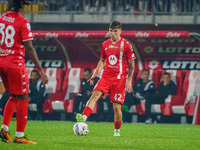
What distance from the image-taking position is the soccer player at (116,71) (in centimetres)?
1029

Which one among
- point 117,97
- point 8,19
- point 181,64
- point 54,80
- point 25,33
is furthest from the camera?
point 54,80

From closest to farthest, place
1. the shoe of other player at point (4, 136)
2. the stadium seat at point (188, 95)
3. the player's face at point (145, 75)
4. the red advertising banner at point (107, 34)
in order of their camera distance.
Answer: the shoe of other player at point (4, 136) → the red advertising banner at point (107, 34) → the stadium seat at point (188, 95) → the player's face at point (145, 75)

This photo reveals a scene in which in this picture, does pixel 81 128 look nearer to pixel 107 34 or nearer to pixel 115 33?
pixel 115 33

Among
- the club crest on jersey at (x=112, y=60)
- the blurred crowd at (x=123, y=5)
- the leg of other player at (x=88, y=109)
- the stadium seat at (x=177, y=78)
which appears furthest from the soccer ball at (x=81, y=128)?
the blurred crowd at (x=123, y=5)

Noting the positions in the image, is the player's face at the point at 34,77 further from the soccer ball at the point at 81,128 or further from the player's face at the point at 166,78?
the soccer ball at the point at 81,128

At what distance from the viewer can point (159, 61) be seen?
1809 cm

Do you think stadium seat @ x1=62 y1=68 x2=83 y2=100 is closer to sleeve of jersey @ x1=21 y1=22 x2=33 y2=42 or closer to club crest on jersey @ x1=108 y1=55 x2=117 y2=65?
club crest on jersey @ x1=108 y1=55 x2=117 y2=65

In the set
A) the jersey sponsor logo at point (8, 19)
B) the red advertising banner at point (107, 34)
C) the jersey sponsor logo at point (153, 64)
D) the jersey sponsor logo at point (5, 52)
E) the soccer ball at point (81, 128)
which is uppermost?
the jersey sponsor logo at point (8, 19)

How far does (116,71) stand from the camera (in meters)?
10.5

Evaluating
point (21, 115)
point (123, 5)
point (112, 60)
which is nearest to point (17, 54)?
point (21, 115)

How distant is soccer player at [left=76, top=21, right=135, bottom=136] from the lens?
10.3 m

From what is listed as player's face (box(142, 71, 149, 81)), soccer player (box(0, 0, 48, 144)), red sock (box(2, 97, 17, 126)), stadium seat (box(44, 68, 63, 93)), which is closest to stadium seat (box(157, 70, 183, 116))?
player's face (box(142, 71, 149, 81))

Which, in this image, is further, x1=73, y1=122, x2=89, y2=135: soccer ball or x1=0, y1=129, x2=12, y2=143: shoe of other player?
x1=73, y1=122, x2=89, y2=135: soccer ball

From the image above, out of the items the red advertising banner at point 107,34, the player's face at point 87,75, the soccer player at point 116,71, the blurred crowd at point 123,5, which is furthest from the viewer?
the blurred crowd at point 123,5
